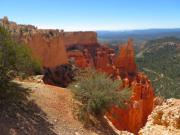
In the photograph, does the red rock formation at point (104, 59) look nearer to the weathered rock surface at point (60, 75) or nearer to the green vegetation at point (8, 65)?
the weathered rock surface at point (60, 75)

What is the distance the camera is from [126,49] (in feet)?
168

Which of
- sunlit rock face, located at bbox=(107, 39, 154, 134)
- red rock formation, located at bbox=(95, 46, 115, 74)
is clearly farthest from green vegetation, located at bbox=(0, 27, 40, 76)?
red rock formation, located at bbox=(95, 46, 115, 74)

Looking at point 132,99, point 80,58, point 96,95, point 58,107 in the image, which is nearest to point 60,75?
point 132,99

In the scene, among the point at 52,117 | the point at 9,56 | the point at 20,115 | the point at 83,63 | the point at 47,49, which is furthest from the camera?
the point at 83,63

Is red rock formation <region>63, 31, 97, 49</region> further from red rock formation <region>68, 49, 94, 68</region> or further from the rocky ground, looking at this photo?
the rocky ground

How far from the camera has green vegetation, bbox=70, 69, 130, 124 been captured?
59.1 ft

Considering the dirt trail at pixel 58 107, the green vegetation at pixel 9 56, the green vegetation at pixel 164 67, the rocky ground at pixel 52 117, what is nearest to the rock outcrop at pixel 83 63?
the rocky ground at pixel 52 117

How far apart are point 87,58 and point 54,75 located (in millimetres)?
16392

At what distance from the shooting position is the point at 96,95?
1805 centimetres

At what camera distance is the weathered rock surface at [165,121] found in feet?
55.9

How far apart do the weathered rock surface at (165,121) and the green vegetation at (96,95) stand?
1.69 m

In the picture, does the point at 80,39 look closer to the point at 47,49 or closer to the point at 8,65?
the point at 47,49

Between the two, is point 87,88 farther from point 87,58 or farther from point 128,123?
point 87,58

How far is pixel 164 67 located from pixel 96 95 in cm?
8618
